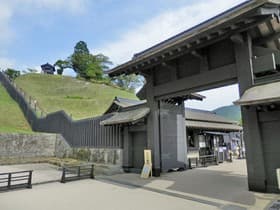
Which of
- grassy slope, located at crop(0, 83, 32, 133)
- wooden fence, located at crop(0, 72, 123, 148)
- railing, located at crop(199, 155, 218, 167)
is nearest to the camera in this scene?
wooden fence, located at crop(0, 72, 123, 148)

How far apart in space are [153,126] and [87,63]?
50.7 meters

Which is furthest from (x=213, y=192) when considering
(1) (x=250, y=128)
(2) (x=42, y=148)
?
(2) (x=42, y=148)

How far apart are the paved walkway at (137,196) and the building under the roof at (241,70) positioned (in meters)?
1.04

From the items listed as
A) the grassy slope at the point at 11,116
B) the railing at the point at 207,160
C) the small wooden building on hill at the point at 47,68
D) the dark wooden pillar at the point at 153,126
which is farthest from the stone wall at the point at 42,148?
the small wooden building on hill at the point at 47,68

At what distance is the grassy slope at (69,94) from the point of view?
1205 inches

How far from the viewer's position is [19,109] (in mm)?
28062

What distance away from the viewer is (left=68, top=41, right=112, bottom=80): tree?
53.8m

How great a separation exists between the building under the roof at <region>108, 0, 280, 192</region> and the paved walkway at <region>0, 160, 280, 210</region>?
1.04 m

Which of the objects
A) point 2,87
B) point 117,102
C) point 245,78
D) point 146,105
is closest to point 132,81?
point 2,87

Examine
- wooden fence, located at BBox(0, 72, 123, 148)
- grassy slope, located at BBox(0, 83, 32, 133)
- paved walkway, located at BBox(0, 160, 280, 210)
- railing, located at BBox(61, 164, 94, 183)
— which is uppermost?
grassy slope, located at BBox(0, 83, 32, 133)

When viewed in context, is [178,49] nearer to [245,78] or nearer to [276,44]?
[245,78]

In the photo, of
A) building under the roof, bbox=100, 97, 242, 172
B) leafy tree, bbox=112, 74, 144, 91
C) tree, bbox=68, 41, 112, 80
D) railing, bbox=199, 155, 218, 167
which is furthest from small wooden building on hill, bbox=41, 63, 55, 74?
railing, bbox=199, 155, 218, 167

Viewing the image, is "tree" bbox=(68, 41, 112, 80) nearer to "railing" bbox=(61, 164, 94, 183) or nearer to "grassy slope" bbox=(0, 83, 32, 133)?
"grassy slope" bbox=(0, 83, 32, 133)

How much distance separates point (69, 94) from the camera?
40.7 meters
